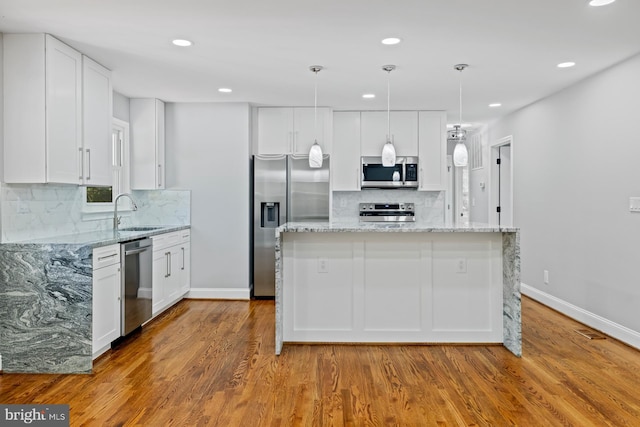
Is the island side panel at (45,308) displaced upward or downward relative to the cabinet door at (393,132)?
downward

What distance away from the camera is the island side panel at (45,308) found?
3.04 metres

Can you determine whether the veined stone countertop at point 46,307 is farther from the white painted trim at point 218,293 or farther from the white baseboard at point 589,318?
the white baseboard at point 589,318

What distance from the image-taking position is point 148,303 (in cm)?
420

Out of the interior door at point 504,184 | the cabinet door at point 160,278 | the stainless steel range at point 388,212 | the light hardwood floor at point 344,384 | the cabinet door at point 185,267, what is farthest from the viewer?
the interior door at point 504,184

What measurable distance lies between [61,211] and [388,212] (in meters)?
3.94

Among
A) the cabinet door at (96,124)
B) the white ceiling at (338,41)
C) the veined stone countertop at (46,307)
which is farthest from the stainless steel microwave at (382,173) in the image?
the veined stone countertop at (46,307)

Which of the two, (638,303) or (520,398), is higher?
(638,303)

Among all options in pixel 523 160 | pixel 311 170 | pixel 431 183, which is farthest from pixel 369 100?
pixel 523 160

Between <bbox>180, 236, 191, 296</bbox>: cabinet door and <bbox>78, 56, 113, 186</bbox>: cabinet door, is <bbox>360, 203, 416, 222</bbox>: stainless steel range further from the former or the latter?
<bbox>78, 56, 113, 186</bbox>: cabinet door

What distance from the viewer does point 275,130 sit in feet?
18.9

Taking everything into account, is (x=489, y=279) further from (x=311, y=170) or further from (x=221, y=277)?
(x=221, y=277)

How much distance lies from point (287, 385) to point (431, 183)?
389cm

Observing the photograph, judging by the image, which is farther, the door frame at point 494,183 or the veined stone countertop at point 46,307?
the door frame at point 494,183

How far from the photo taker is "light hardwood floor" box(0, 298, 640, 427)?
2449mm
